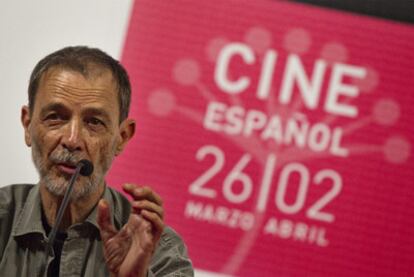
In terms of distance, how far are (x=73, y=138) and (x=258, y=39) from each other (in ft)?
2.98

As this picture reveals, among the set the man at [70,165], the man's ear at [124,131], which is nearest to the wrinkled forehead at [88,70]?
the man at [70,165]

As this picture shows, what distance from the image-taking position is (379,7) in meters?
2.25

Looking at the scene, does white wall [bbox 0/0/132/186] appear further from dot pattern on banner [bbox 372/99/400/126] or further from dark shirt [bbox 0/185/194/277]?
dot pattern on banner [bbox 372/99/400/126]

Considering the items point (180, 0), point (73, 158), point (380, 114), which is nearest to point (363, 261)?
point (380, 114)

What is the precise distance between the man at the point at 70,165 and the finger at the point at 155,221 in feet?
0.37

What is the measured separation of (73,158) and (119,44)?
83 cm

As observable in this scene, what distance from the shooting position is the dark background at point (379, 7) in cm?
224

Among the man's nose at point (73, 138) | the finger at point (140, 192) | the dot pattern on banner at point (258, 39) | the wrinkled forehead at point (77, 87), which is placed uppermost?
the dot pattern on banner at point (258, 39)

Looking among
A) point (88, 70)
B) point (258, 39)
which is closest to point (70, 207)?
point (88, 70)

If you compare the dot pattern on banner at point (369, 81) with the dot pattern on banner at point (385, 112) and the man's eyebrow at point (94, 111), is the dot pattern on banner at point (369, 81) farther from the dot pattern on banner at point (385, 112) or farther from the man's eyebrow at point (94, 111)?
the man's eyebrow at point (94, 111)

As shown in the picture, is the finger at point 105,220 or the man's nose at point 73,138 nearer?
the finger at point 105,220

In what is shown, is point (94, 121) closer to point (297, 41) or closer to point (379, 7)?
point (297, 41)

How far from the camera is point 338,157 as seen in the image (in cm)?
219

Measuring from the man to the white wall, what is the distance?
608 millimetres
